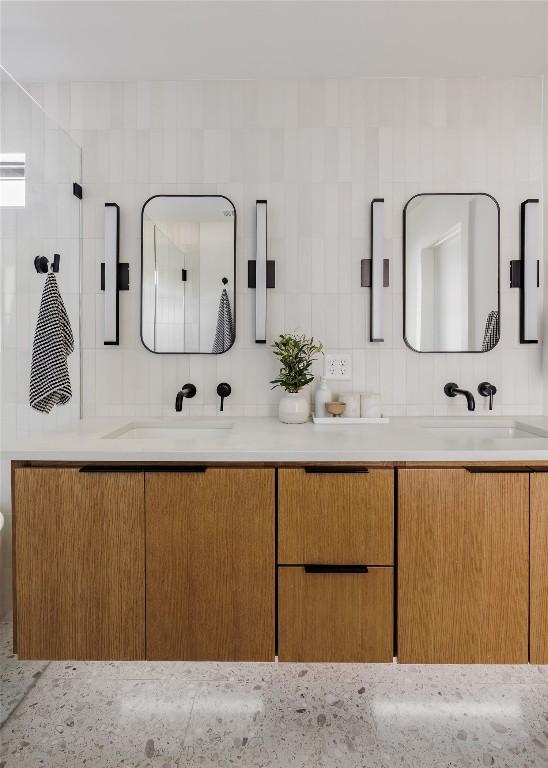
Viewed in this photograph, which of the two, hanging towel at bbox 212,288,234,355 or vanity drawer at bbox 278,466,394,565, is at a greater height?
hanging towel at bbox 212,288,234,355

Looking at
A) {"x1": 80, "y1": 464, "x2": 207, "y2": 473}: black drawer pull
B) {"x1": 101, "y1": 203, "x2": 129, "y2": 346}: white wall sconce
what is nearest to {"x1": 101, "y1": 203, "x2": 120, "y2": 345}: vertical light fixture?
{"x1": 101, "y1": 203, "x2": 129, "y2": 346}: white wall sconce

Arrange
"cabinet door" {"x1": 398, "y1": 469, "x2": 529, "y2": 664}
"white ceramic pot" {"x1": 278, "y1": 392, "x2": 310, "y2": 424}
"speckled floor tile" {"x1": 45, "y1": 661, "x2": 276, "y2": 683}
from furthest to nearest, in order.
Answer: "white ceramic pot" {"x1": 278, "y1": 392, "x2": 310, "y2": 424} → "speckled floor tile" {"x1": 45, "y1": 661, "x2": 276, "y2": 683} → "cabinet door" {"x1": 398, "y1": 469, "x2": 529, "y2": 664}

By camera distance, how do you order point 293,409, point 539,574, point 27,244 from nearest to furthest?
point 539,574 → point 27,244 → point 293,409

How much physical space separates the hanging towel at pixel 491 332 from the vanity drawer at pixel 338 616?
3.67ft

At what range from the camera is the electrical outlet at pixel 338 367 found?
6.95 feet

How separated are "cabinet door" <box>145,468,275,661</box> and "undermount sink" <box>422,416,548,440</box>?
2.93 ft

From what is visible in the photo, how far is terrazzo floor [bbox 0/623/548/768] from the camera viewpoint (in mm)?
1459

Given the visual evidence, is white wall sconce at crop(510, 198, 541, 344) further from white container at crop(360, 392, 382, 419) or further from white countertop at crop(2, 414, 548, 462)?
white container at crop(360, 392, 382, 419)

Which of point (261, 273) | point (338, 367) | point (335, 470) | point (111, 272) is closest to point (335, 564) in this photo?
point (335, 470)

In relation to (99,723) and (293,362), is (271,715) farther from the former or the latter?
(293,362)

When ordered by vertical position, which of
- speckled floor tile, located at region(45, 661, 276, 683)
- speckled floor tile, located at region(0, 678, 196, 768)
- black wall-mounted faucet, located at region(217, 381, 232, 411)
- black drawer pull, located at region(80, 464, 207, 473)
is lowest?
speckled floor tile, located at region(0, 678, 196, 768)

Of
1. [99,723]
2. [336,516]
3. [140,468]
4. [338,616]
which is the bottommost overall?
[99,723]

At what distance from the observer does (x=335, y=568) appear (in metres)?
1.46

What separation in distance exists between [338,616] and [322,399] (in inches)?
33.1
